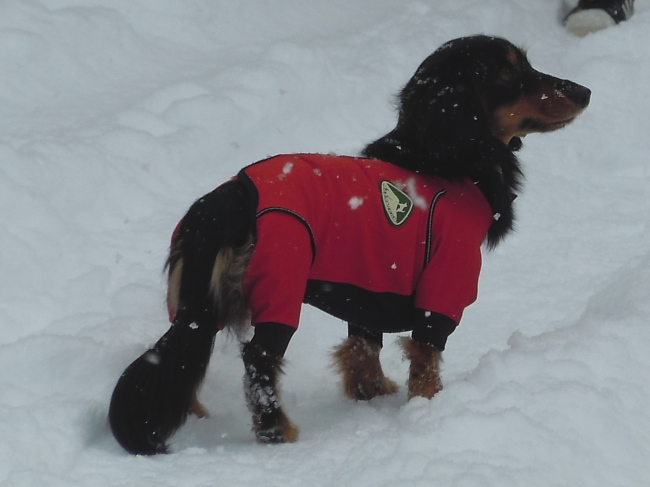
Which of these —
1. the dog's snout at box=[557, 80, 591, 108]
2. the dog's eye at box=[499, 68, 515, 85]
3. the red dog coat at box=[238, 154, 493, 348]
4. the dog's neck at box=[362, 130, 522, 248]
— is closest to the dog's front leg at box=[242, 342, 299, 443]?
the red dog coat at box=[238, 154, 493, 348]

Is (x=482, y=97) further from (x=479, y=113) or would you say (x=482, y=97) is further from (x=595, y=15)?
(x=595, y=15)

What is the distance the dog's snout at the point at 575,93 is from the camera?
291 cm

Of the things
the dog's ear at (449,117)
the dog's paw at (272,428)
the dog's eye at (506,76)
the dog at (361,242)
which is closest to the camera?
the dog at (361,242)

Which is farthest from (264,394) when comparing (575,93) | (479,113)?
(575,93)

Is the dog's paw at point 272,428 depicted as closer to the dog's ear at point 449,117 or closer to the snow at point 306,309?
the snow at point 306,309

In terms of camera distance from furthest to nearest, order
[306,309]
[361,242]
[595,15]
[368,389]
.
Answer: [595,15], [306,309], [368,389], [361,242]

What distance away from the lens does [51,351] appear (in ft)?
8.29

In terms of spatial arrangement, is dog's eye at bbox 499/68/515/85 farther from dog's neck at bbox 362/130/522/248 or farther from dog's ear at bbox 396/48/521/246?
dog's neck at bbox 362/130/522/248

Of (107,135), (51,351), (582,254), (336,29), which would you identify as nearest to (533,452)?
(51,351)

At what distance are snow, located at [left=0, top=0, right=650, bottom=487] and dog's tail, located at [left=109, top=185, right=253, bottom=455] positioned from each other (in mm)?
94

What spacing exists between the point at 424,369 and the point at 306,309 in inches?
38.4

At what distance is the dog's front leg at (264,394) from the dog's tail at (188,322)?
125 millimetres

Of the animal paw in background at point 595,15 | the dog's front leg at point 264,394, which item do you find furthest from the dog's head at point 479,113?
the animal paw in background at point 595,15

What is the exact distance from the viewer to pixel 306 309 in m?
3.64
